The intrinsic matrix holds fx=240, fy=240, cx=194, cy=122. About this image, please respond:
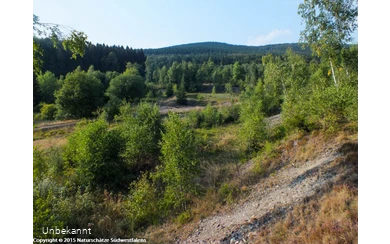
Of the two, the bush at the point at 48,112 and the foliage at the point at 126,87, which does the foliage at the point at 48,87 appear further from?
the foliage at the point at 126,87

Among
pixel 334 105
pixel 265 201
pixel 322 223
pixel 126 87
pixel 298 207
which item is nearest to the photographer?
pixel 322 223

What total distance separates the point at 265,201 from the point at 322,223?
3121 mm

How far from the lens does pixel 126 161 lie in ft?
48.0

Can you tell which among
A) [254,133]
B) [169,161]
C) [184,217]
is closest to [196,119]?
[254,133]

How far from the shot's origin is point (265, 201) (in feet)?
28.3

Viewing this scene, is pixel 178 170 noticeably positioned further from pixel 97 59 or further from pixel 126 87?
pixel 97 59

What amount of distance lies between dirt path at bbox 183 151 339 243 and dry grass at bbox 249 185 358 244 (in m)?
0.66

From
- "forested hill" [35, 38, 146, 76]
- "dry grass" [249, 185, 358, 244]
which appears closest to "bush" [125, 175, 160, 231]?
"dry grass" [249, 185, 358, 244]

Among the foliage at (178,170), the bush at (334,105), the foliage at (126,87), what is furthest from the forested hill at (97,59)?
the bush at (334,105)

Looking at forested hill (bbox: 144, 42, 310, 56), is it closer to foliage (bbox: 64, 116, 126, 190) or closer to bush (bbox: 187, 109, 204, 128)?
bush (bbox: 187, 109, 204, 128)

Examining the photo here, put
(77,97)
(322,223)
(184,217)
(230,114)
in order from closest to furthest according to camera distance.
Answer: (322,223) → (184,217) → (230,114) → (77,97)

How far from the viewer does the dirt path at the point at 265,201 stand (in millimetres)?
7106

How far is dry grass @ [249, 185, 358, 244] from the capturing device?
192 inches
